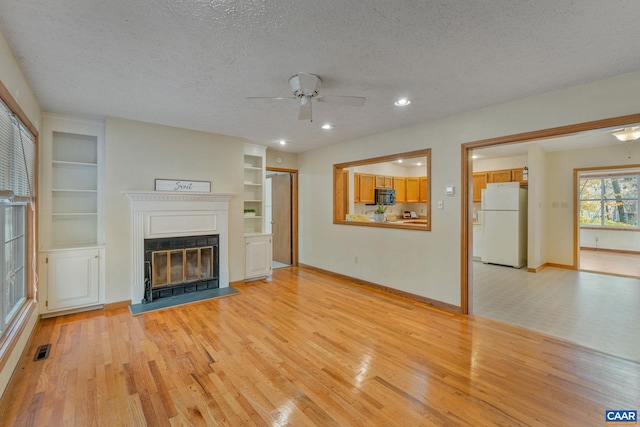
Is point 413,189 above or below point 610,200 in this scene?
above

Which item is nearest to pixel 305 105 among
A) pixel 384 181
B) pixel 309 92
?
pixel 309 92

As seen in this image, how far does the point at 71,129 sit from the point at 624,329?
6821 mm

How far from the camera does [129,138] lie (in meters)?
3.86

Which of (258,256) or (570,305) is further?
(258,256)

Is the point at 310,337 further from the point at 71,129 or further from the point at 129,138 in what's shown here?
the point at 71,129

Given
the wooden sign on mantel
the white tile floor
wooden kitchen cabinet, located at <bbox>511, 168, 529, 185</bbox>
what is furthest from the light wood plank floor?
the wooden sign on mantel

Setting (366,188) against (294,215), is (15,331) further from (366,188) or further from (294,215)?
(366,188)

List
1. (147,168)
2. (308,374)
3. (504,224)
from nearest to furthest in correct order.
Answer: (308,374) < (147,168) < (504,224)

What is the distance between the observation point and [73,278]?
3.48m

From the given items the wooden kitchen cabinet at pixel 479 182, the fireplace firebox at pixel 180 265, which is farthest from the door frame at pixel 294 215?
the wooden kitchen cabinet at pixel 479 182

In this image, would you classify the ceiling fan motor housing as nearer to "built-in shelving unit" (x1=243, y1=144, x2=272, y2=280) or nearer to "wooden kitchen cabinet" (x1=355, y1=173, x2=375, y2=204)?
"built-in shelving unit" (x1=243, y1=144, x2=272, y2=280)

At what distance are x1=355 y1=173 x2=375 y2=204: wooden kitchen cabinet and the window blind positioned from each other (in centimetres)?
539

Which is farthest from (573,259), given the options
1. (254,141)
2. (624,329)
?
(254,141)

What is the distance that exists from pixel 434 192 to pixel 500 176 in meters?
4.16
